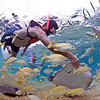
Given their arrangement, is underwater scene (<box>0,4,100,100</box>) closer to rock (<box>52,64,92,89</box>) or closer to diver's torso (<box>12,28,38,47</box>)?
rock (<box>52,64,92,89</box>)

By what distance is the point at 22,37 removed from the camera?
423cm

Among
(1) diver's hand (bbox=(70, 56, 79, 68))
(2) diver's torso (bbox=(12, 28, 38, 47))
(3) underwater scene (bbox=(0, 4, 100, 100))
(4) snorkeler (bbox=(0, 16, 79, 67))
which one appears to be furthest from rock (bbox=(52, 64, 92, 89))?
(2) diver's torso (bbox=(12, 28, 38, 47))

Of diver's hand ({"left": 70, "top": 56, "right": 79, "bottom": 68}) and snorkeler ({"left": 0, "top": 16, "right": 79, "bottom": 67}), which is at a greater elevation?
snorkeler ({"left": 0, "top": 16, "right": 79, "bottom": 67})

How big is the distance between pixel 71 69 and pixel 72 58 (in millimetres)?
385

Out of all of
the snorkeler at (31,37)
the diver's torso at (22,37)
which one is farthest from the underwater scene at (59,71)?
the diver's torso at (22,37)

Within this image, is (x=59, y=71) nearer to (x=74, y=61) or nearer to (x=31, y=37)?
(x=74, y=61)

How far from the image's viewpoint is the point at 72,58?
397 centimetres

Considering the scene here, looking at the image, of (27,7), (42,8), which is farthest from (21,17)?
(42,8)

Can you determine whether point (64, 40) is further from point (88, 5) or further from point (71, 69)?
point (71, 69)

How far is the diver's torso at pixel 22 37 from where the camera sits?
419 centimetres

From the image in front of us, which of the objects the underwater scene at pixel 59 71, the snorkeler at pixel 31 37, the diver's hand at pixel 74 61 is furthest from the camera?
the snorkeler at pixel 31 37

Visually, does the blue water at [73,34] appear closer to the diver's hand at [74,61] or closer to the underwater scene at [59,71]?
the underwater scene at [59,71]

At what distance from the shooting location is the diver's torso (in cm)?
419

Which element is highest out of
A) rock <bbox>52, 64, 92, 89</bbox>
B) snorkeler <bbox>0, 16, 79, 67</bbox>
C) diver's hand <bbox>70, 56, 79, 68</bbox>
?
snorkeler <bbox>0, 16, 79, 67</bbox>
